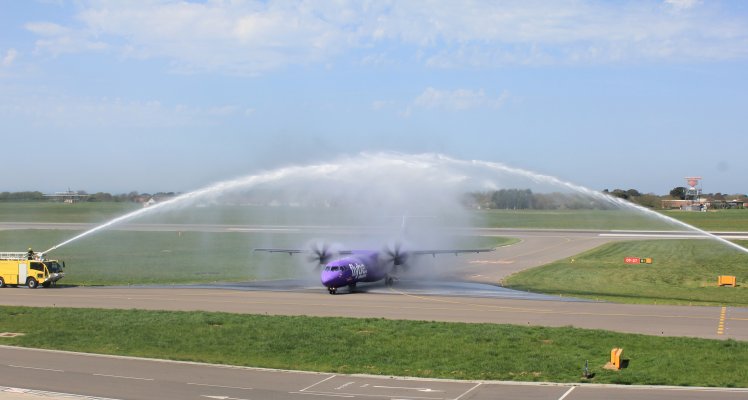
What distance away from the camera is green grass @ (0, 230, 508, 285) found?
211 feet

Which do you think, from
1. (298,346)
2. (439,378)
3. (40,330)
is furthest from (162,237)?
(439,378)

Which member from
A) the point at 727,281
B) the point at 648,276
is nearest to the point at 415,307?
the point at 727,281

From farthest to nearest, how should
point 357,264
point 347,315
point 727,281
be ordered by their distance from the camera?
point 727,281
point 357,264
point 347,315

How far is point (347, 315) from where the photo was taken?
40781 millimetres

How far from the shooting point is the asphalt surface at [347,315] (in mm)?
23438

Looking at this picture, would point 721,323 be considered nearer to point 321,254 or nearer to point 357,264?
point 357,264

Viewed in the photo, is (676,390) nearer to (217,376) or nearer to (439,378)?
(439,378)

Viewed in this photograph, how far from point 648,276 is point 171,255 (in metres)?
50.5

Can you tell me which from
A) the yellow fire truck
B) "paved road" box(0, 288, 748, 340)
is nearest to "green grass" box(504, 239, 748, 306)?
"paved road" box(0, 288, 748, 340)

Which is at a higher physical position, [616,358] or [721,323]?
[616,358]

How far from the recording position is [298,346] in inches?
1226

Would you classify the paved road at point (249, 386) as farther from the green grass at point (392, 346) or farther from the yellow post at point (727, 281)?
the yellow post at point (727, 281)

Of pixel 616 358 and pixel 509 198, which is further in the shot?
pixel 509 198

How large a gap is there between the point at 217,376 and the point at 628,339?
57.9 feet
